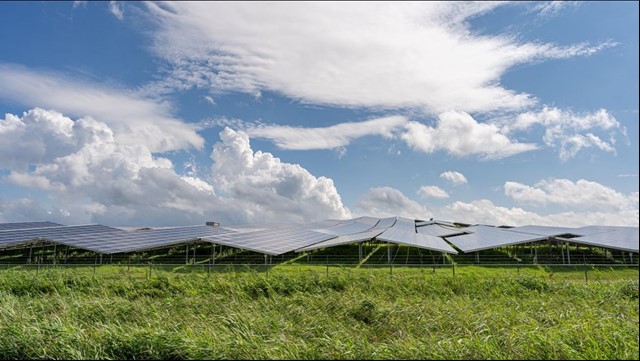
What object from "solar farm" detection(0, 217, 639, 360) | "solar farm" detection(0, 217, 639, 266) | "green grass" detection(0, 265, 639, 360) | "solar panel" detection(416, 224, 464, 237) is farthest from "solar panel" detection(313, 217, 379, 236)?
"green grass" detection(0, 265, 639, 360)

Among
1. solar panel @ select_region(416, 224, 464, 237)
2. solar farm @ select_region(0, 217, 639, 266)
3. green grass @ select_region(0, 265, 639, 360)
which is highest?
solar panel @ select_region(416, 224, 464, 237)

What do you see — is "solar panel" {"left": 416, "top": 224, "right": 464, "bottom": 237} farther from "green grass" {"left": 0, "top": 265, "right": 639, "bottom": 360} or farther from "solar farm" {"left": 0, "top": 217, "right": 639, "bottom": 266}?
"green grass" {"left": 0, "top": 265, "right": 639, "bottom": 360}

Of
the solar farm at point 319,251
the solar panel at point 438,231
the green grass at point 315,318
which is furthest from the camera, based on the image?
the solar panel at point 438,231

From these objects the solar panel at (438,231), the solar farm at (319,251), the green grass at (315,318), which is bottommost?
the green grass at (315,318)

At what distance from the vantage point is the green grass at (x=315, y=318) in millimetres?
7445

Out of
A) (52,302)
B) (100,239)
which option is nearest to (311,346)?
(52,302)

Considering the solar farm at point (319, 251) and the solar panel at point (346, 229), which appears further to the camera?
the solar panel at point (346, 229)

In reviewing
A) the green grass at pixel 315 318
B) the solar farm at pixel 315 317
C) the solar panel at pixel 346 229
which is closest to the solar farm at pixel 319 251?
the solar panel at pixel 346 229

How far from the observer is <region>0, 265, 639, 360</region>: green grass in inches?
293

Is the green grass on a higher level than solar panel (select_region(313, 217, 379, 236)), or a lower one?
lower

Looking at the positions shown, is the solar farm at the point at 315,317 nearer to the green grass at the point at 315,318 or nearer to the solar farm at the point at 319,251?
the green grass at the point at 315,318

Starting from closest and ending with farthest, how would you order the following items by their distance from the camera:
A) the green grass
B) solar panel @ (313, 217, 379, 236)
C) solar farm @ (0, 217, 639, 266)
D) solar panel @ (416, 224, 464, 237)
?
the green grass
solar farm @ (0, 217, 639, 266)
solar panel @ (313, 217, 379, 236)
solar panel @ (416, 224, 464, 237)

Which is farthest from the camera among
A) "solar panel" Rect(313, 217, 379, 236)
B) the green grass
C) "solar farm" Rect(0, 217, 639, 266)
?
"solar panel" Rect(313, 217, 379, 236)

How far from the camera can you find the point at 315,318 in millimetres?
10406
